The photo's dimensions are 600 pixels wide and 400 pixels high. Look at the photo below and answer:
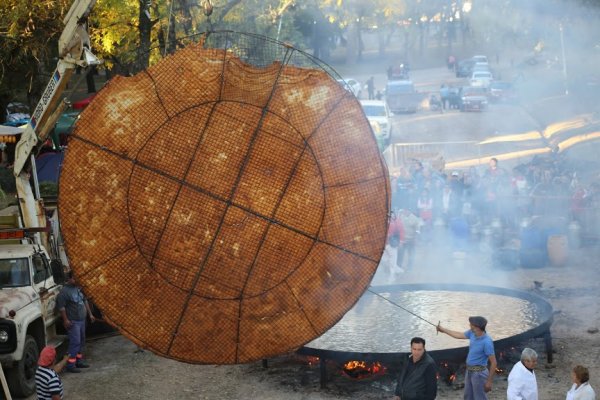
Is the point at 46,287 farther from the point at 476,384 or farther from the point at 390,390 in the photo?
the point at 476,384

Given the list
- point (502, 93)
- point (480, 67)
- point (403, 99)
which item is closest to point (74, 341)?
point (403, 99)

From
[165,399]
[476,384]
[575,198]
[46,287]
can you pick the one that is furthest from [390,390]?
[575,198]

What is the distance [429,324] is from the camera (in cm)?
1284

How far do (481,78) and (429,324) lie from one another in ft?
139

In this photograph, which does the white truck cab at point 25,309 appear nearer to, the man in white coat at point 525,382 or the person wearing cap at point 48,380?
the person wearing cap at point 48,380

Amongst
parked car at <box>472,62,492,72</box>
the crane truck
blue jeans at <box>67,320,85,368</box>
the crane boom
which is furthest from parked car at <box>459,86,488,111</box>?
blue jeans at <box>67,320,85,368</box>

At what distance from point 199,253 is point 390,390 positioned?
566cm

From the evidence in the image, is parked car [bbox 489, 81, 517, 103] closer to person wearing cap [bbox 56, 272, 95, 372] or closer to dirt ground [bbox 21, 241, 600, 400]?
dirt ground [bbox 21, 241, 600, 400]

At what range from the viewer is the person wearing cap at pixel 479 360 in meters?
9.53

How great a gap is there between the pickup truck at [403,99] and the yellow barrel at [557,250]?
28082 mm

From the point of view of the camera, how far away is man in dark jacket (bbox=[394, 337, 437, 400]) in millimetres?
8844

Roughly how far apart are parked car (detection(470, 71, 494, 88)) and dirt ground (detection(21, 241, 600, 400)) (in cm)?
3823

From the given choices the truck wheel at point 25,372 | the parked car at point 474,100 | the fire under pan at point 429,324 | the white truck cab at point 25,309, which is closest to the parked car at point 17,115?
the white truck cab at point 25,309

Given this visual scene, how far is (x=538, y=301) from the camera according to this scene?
13328mm
